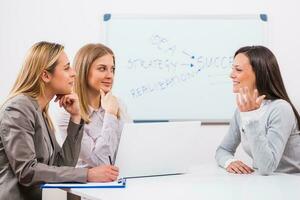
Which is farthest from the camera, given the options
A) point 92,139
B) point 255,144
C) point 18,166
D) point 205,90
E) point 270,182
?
point 205,90

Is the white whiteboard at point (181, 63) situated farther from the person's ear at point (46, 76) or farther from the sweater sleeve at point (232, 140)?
the person's ear at point (46, 76)

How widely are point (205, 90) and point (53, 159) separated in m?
1.51

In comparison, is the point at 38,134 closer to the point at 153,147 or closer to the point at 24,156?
the point at 24,156

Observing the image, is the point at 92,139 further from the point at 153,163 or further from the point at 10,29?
the point at 10,29

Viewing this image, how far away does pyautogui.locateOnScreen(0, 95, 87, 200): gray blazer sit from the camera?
4.70 ft

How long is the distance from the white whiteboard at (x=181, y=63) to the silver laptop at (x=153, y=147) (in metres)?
1.23

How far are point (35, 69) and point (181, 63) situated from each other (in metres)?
1.48

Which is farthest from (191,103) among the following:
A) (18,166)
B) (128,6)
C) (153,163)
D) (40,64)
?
(18,166)

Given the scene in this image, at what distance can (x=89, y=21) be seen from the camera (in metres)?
2.97

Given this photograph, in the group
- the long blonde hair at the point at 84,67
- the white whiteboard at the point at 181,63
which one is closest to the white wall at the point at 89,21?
the white whiteboard at the point at 181,63

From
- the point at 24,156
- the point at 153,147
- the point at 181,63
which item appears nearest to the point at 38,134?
the point at 24,156

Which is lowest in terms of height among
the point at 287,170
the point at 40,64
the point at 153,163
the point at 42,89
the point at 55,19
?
the point at 287,170

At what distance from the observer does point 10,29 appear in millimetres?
2992

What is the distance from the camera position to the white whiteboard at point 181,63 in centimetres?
291
